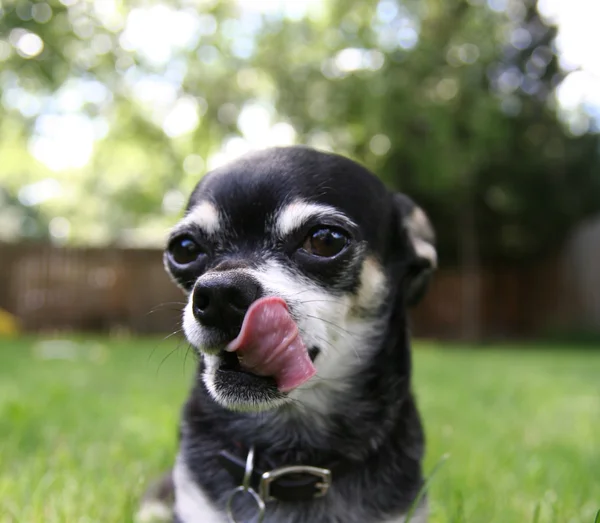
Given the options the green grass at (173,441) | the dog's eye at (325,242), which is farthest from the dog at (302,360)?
the green grass at (173,441)

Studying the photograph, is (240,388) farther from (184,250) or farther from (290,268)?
(184,250)

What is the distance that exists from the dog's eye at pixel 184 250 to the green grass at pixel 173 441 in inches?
30.1

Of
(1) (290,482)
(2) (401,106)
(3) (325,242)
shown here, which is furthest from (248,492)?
(2) (401,106)

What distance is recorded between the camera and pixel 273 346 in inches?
63.4

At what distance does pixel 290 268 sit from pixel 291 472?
667 millimetres

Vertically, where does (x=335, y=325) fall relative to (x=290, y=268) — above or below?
below

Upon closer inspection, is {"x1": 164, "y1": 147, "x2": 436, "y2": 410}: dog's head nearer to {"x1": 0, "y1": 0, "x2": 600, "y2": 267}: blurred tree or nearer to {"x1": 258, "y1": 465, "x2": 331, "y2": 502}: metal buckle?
{"x1": 258, "y1": 465, "x2": 331, "y2": 502}: metal buckle

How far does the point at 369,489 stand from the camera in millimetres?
2031

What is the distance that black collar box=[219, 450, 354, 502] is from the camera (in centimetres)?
194

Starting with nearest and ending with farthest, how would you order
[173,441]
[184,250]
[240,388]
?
[240,388]
[184,250]
[173,441]

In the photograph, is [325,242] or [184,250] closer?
[325,242]

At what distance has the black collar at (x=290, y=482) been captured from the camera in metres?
1.94

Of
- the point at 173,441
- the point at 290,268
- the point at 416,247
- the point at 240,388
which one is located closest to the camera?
the point at 240,388

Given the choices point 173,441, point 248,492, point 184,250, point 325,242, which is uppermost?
point 325,242
